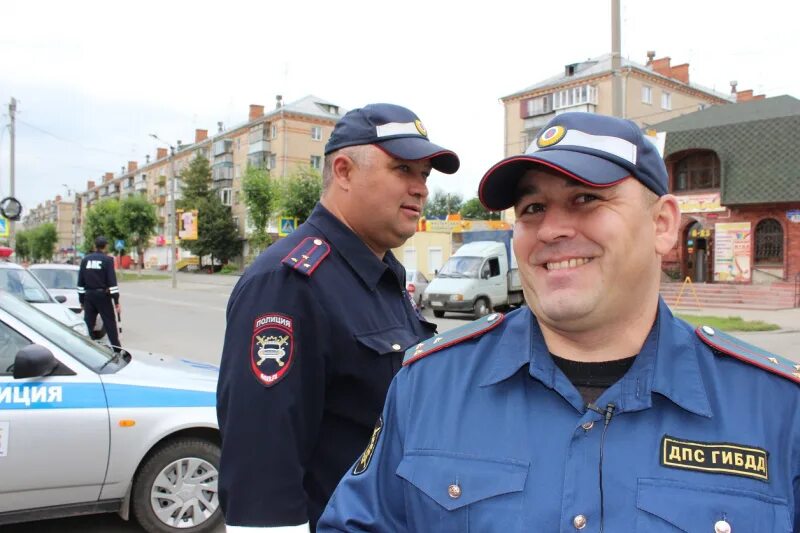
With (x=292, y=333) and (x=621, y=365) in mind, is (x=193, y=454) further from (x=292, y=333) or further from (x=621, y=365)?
(x=621, y=365)

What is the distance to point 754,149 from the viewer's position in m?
24.1

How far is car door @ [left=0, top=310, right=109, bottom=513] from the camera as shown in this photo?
3.53m

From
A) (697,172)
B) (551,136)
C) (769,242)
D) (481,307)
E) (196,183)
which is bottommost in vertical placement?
(481,307)

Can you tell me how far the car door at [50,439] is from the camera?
3527 millimetres

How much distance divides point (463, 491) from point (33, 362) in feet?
10.6

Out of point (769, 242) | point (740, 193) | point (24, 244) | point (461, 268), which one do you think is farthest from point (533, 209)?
point (24, 244)

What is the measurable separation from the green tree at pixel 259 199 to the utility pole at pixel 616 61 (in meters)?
33.3

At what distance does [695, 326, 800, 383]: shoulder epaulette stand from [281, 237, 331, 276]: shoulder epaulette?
1.08 meters

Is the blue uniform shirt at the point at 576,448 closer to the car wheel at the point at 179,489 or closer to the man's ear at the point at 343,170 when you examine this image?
the man's ear at the point at 343,170

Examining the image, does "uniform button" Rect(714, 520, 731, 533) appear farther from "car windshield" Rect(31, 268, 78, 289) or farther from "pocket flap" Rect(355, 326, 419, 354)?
"car windshield" Rect(31, 268, 78, 289)

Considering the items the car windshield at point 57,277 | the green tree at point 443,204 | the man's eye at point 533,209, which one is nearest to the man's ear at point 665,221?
the man's eye at point 533,209

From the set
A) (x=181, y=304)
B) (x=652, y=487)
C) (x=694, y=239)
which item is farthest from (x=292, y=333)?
(x=694, y=239)

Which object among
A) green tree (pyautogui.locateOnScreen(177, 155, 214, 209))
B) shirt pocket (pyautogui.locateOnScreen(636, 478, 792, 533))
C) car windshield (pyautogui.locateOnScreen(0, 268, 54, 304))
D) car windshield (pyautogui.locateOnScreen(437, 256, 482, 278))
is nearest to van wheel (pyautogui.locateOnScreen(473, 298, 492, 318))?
car windshield (pyautogui.locateOnScreen(437, 256, 482, 278))

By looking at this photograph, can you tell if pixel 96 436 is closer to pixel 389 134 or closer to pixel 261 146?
pixel 389 134
